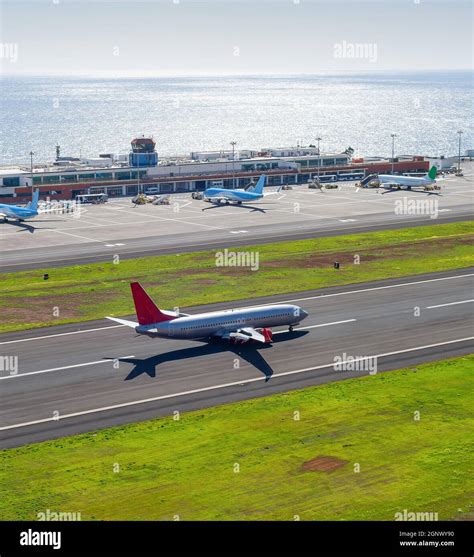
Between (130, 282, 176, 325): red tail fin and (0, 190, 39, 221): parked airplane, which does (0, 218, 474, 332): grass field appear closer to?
(130, 282, 176, 325): red tail fin

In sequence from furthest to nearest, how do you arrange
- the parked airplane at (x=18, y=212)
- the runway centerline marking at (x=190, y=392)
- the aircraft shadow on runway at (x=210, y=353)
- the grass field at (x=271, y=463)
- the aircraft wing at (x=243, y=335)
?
the parked airplane at (x=18, y=212)
the aircraft wing at (x=243, y=335)
the aircraft shadow on runway at (x=210, y=353)
the runway centerline marking at (x=190, y=392)
the grass field at (x=271, y=463)

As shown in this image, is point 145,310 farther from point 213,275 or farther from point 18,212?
point 18,212

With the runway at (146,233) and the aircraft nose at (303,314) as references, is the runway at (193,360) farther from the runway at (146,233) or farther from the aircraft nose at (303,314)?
the runway at (146,233)

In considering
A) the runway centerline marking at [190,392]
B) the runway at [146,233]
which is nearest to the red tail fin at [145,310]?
the runway centerline marking at [190,392]

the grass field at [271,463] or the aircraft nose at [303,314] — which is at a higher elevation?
the aircraft nose at [303,314]

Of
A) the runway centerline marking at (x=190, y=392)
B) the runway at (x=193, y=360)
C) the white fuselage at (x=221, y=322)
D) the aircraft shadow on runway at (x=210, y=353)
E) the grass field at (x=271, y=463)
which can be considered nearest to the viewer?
the grass field at (x=271, y=463)

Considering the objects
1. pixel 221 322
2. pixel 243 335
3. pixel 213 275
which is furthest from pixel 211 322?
pixel 213 275
